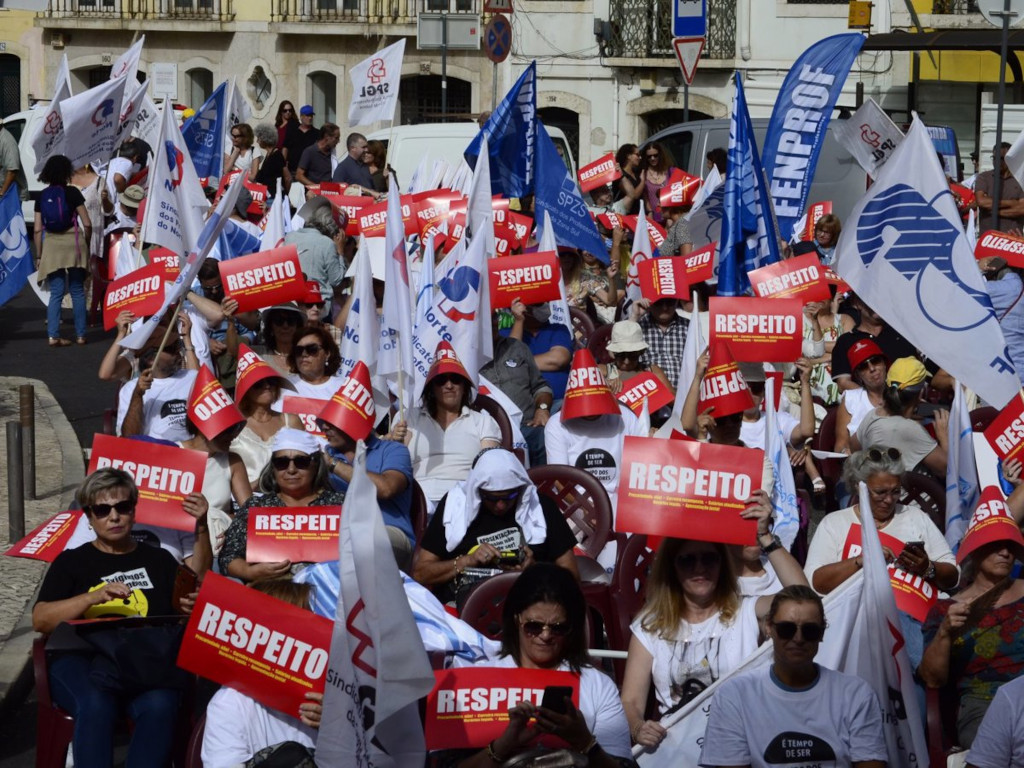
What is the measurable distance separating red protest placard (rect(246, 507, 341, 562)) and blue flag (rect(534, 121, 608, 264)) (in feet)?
Answer: 21.7

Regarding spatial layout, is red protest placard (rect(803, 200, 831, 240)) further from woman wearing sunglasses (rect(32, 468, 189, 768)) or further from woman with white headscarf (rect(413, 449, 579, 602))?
woman wearing sunglasses (rect(32, 468, 189, 768))

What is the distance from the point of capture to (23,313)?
18.5 m

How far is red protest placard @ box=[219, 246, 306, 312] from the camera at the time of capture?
406 inches

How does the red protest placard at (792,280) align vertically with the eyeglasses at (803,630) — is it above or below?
above

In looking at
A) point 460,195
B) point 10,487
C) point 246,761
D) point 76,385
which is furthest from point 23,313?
point 246,761

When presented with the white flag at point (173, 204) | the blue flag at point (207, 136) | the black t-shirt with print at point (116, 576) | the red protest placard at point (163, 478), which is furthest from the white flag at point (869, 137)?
the black t-shirt with print at point (116, 576)

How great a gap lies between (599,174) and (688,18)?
170 centimetres

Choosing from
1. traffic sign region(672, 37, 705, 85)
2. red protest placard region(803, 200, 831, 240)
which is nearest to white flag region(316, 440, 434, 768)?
red protest placard region(803, 200, 831, 240)

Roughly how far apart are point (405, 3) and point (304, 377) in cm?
2659

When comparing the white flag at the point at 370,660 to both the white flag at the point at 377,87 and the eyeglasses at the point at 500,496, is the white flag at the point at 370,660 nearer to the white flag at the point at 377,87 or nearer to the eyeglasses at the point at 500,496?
the eyeglasses at the point at 500,496

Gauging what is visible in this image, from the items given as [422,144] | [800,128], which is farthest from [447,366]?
[422,144]

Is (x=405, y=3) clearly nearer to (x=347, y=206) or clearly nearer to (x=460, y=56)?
(x=460, y=56)

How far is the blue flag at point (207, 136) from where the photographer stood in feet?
53.4

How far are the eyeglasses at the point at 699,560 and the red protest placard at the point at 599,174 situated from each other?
34.5 feet
